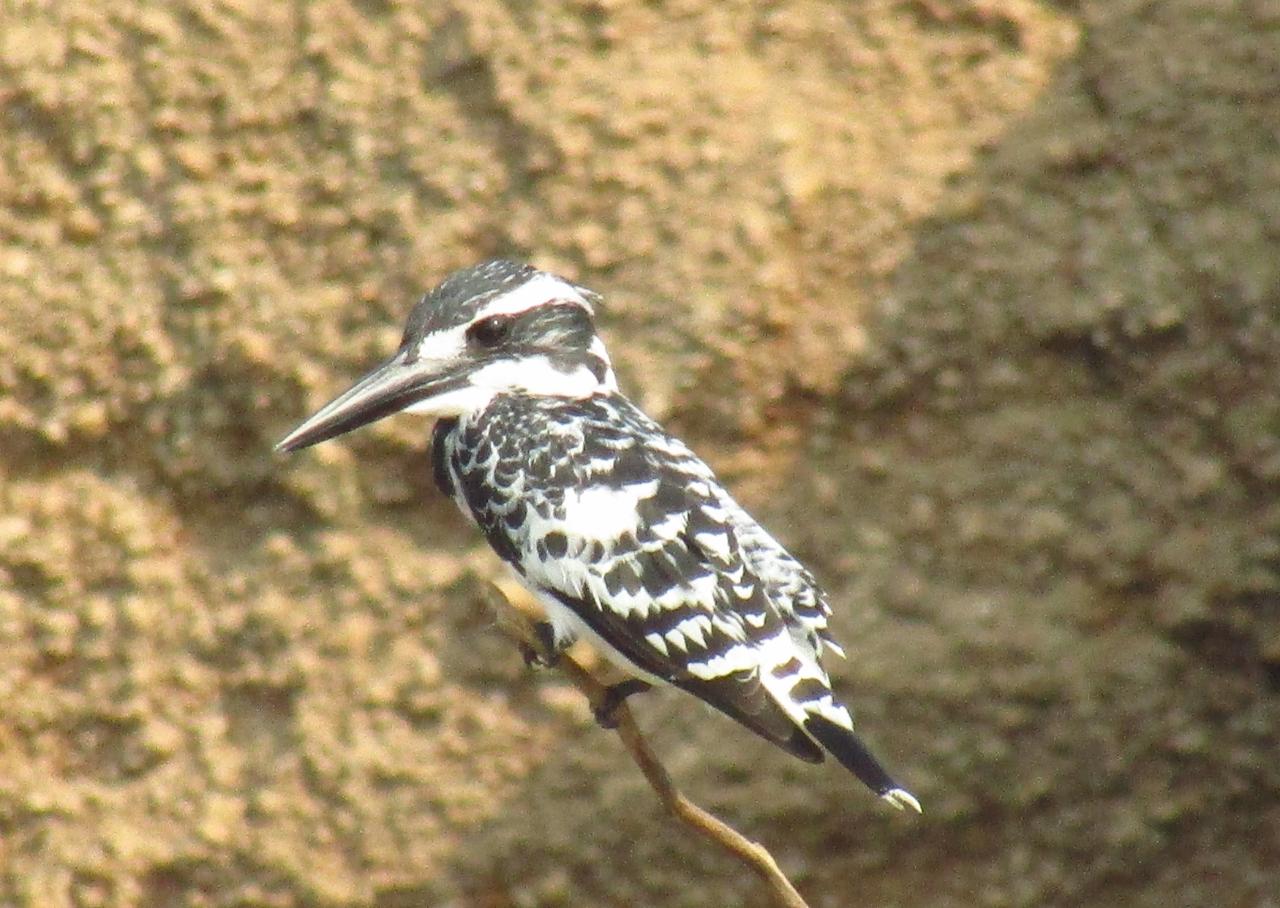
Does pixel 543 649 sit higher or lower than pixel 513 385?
lower

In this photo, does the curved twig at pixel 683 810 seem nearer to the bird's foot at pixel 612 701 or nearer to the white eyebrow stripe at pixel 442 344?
the bird's foot at pixel 612 701

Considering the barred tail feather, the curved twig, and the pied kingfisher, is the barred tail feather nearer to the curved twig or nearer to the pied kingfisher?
the pied kingfisher

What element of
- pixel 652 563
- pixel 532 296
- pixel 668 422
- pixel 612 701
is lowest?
pixel 668 422

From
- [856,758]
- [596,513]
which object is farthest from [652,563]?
[856,758]

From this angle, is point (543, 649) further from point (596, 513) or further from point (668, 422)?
point (668, 422)

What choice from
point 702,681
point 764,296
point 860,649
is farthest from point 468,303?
point 860,649

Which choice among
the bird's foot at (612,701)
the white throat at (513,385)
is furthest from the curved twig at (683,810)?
the white throat at (513,385)

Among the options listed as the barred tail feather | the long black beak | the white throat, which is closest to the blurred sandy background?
the white throat
